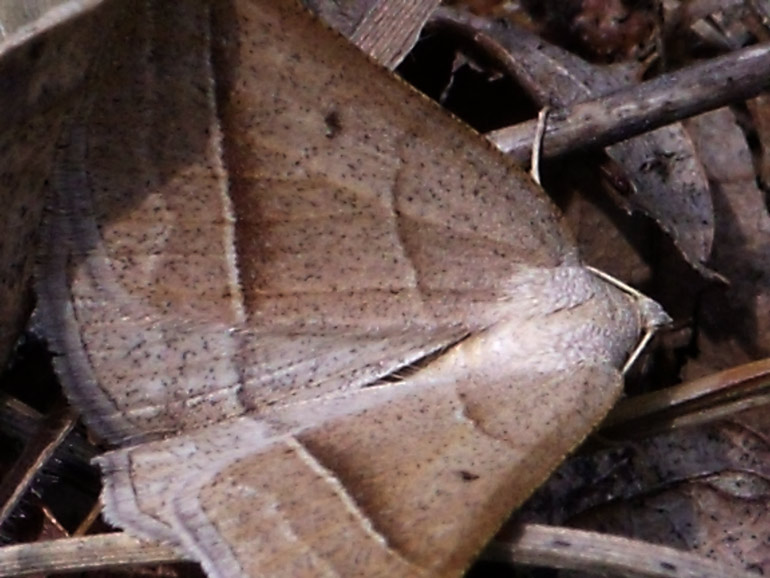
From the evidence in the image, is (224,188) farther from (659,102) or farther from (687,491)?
(687,491)

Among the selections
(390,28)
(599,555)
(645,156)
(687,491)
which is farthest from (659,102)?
(599,555)

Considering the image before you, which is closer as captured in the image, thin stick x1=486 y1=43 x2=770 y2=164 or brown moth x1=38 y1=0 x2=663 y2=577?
brown moth x1=38 y1=0 x2=663 y2=577

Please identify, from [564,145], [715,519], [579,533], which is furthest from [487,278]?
[715,519]

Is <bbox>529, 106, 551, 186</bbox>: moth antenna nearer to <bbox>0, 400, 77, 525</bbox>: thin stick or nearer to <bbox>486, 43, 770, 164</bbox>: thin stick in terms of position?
<bbox>486, 43, 770, 164</bbox>: thin stick

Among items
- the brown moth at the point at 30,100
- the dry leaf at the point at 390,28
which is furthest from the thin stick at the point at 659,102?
the brown moth at the point at 30,100

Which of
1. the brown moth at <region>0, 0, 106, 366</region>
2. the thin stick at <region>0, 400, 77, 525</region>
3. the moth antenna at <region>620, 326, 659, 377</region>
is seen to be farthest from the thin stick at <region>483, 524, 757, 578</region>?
the brown moth at <region>0, 0, 106, 366</region>

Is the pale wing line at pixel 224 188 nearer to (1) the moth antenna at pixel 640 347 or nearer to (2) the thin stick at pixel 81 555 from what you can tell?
(2) the thin stick at pixel 81 555

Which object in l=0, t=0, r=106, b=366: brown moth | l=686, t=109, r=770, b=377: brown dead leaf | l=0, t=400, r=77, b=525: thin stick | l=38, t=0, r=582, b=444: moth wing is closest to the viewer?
l=0, t=0, r=106, b=366: brown moth
